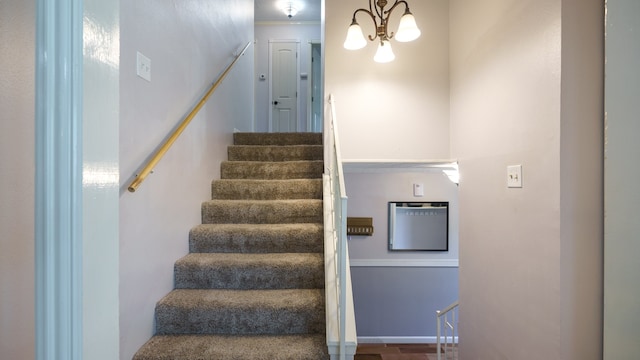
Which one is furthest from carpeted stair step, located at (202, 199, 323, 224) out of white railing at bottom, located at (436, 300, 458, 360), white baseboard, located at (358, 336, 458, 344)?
white baseboard, located at (358, 336, 458, 344)

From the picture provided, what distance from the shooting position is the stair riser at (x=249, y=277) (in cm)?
189

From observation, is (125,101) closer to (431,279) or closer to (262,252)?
(262,252)

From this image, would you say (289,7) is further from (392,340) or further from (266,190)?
(392,340)

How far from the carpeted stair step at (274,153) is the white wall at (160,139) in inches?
14.0

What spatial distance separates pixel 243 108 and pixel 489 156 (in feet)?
8.98

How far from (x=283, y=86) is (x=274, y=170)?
311cm

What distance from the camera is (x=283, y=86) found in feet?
18.0

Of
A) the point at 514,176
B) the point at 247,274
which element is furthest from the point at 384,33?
the point at 247,274

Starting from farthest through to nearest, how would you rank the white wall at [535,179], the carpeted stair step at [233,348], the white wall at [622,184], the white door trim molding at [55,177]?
the carpeted stair step at [233,348] → the white wall at [535,179] → the white wall at [622,184] → the white door trim molding at [55,177]

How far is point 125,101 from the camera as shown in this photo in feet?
4.57

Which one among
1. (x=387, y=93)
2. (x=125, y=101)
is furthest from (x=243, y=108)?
(x=125, y=101)

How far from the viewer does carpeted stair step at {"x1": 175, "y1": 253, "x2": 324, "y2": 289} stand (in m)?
1.89

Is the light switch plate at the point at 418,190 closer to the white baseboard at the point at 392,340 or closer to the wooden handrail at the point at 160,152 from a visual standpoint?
the white baseboard at the point at 392,340

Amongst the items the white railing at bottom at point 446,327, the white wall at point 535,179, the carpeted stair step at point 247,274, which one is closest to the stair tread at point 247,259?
the carpeted stair step at point 247,274
